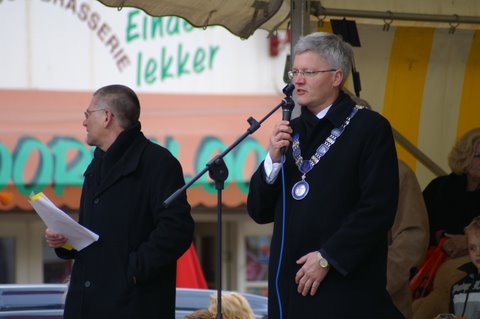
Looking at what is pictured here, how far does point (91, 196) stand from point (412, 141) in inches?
89.5

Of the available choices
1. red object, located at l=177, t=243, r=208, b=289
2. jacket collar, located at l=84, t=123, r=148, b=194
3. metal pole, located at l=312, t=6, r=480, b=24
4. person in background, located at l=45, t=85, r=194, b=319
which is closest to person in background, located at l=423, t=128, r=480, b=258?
metal pole, located at l=312, t=6, r=480, b=24

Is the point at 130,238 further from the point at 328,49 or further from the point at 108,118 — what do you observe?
the point at 328,49

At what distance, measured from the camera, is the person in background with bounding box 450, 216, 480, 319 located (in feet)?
16.2

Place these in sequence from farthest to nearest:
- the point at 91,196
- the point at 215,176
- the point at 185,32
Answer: the point at 185,32, the point at 91,196, the point at 215,176

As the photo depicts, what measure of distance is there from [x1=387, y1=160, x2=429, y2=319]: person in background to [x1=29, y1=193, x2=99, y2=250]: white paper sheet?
140 cm

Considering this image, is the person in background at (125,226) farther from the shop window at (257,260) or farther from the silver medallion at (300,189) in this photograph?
the shop window at (257,260)

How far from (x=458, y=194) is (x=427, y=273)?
46 centimetres

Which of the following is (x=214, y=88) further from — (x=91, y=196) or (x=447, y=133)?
(x=91, y=196)

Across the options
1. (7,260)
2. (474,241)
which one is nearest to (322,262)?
(474,241)

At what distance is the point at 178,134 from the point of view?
13.1 metres

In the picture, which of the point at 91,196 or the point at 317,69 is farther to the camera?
the point at 91,196

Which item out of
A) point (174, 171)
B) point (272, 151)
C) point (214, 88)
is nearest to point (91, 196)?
point (174, 171)

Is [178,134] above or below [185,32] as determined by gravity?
below

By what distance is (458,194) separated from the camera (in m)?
5.66
